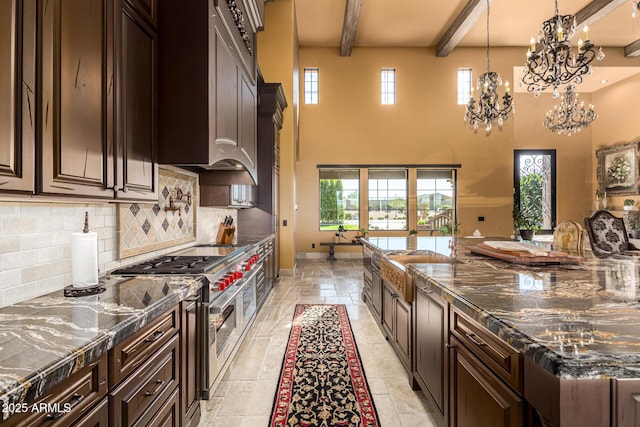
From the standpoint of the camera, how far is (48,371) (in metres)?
0.80

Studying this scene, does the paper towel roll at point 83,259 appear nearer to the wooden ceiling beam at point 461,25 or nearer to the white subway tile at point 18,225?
the white subway tile at point 18,225

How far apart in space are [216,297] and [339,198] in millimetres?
6585

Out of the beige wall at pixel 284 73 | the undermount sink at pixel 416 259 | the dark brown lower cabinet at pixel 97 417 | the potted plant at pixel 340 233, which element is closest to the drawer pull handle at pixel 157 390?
the dark brown lower cabinet at pixel 97 417

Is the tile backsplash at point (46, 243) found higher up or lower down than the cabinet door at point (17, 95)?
lower down

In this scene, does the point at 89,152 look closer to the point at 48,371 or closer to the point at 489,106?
the point at 48,371

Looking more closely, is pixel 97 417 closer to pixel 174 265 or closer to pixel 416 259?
pixel 174 265

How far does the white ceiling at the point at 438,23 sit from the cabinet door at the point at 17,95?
6.68 meters

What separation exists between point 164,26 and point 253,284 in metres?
2.47

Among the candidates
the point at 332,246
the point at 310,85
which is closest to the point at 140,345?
the point at 332,246

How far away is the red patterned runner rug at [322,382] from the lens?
2012 mm

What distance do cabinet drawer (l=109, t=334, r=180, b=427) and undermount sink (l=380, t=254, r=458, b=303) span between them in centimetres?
149

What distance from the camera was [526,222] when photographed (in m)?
6.95

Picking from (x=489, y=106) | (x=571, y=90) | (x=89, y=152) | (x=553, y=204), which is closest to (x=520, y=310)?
(x=89, y=152)

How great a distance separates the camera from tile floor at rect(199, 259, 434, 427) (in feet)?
6.68
